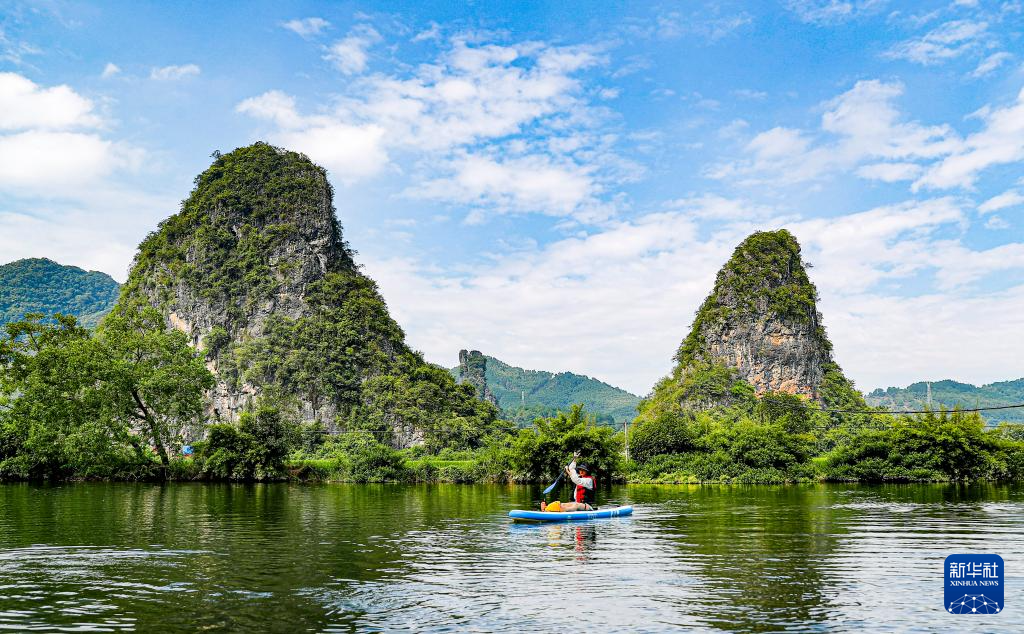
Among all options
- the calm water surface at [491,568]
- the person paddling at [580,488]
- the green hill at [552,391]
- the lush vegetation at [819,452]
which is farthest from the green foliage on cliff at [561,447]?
the green hill at [552,391]

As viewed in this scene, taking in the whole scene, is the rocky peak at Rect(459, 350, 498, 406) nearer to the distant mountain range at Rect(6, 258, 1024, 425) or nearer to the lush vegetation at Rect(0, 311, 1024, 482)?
the distant mountain range at Rect(6, 258, 1024, 425)

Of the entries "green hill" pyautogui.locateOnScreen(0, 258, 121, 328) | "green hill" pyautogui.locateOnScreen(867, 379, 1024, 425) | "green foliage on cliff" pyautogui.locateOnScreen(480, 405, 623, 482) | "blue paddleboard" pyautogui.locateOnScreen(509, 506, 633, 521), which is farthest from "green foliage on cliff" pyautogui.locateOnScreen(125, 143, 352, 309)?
"green hill" pyautogui.locateOnScreen(867, 379, 1024, 425)

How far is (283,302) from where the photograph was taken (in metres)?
73.4

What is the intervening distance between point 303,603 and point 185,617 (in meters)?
1.30

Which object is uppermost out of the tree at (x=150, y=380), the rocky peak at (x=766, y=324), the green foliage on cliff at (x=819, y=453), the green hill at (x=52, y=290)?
the green hill at (x=52, y=290)

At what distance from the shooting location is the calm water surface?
28.1ft

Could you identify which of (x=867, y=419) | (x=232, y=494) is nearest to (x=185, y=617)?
(x=232, y=494)

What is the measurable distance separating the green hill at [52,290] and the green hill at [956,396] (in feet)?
366

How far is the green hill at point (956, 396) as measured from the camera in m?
106

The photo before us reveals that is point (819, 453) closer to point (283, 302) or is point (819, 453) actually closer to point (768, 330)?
point (768, 330)
